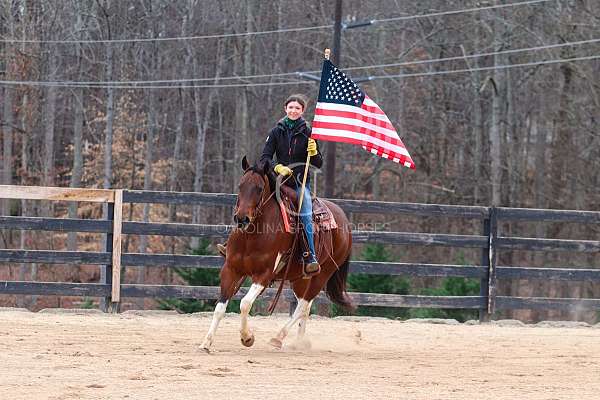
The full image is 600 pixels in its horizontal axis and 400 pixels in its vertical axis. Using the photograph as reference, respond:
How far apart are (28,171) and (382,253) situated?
62.9ft

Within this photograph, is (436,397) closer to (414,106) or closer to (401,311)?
(401,311)

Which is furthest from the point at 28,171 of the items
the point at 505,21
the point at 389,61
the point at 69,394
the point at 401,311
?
the point at 69,394

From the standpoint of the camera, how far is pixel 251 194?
375 inches

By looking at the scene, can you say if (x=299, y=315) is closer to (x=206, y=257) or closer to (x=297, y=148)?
(x=297, y=148)

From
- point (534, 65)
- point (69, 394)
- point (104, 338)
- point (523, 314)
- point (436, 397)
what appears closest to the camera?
point (69, 394)

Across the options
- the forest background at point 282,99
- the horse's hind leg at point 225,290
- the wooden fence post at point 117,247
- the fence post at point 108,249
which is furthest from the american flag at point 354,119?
the forest background at point 282,99

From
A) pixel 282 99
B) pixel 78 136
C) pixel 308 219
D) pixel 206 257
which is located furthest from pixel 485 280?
pixel 282 99

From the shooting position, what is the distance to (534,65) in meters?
31.2

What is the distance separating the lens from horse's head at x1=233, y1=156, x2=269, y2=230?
368 inches

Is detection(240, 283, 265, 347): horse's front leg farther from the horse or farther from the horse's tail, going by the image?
the horse's tail

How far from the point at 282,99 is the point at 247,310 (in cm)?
2624

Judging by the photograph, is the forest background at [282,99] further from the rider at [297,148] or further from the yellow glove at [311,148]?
the yellow glove at [311,148]

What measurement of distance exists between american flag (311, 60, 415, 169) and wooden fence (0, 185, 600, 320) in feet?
11.0

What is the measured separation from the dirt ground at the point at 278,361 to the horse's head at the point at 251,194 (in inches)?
52.4
